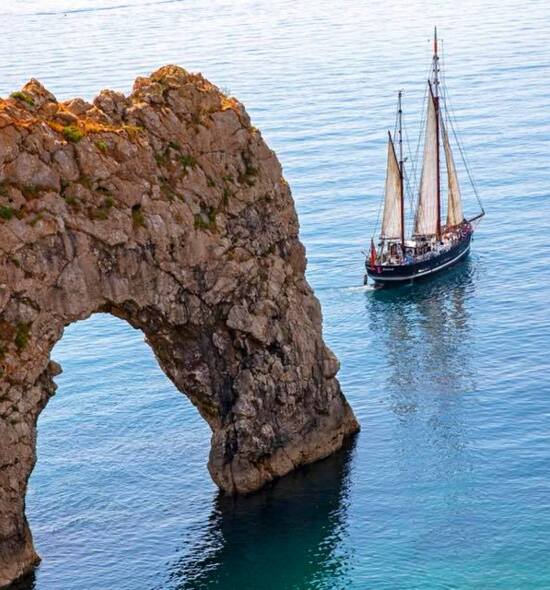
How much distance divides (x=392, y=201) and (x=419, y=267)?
8305 mm

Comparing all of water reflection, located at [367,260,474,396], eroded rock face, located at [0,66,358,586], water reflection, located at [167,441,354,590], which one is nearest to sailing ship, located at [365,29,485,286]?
water reflection, located at [367,260,474,396]

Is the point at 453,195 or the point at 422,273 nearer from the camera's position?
the point at 422,273

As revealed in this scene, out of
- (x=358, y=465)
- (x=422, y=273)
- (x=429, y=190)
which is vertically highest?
(x=429, y=190)

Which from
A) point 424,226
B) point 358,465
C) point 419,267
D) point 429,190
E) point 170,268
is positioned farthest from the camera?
point 429,190

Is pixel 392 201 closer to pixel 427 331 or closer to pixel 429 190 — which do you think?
pixel 429 190

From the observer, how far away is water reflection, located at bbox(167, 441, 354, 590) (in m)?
82.5

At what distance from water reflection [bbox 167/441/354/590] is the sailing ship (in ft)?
175

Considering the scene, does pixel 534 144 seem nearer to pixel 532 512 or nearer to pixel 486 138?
pixel 486 138

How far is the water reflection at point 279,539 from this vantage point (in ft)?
271

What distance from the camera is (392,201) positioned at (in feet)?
493

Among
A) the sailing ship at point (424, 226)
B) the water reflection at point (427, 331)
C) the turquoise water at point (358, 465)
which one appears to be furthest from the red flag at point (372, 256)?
the water reflection at point (427, 331)

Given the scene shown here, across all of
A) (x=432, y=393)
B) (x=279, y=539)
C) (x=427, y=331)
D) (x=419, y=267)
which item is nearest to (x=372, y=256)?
(x=419, y=267)

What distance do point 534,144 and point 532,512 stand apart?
103686mm

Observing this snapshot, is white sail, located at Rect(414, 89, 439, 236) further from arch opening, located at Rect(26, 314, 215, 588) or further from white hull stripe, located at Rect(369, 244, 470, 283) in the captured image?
arch opening, located at Rect(26, 314, 215, 588)
